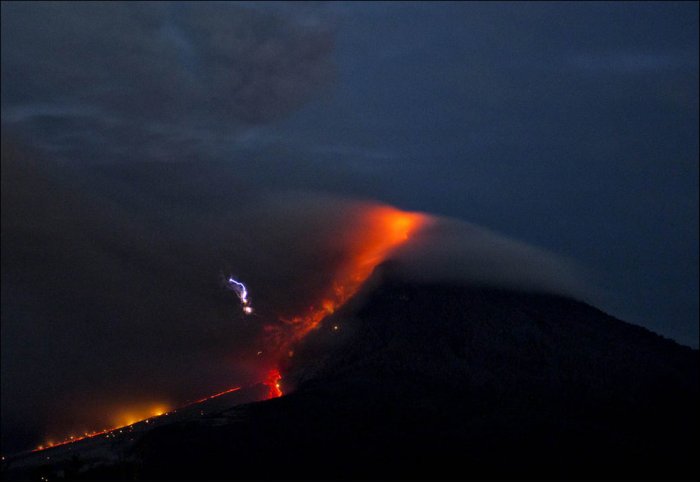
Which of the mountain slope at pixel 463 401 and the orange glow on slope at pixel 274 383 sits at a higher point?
the orange glow on slope at pixel 274 383

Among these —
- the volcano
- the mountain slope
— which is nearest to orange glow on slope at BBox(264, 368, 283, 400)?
the volcano

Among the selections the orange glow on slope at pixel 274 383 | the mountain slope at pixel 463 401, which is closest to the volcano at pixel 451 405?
the mountain slope at pixel 463 401

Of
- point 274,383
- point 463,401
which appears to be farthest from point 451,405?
point 274,383

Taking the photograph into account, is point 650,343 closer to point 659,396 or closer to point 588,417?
point 659,396

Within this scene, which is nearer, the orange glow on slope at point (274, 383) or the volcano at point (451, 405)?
the volcano at point (451, 405)

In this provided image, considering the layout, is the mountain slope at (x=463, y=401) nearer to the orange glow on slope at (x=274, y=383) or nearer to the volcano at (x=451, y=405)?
the volcano at (x=451, y=405)

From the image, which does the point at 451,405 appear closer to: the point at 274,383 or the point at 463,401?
the point at 463,401

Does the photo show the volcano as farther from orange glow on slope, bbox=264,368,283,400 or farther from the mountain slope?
orange glow on slope, bbox=264,368,283,400

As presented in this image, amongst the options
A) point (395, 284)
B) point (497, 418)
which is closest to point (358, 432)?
point (497, 418)
